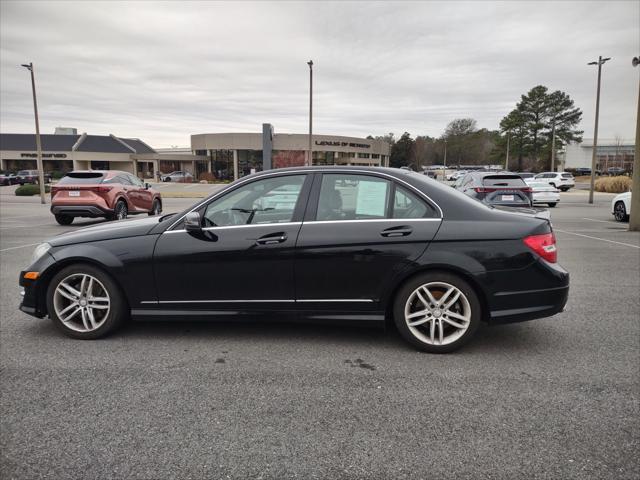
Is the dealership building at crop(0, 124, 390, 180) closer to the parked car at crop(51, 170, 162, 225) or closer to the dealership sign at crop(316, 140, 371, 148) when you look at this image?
the dealership sign at crop(316, 140, 371, 148)

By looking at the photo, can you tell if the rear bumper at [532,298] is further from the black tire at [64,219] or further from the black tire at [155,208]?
the black tire at [155,208]

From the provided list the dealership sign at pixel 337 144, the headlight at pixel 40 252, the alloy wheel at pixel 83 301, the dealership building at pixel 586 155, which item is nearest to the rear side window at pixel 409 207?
the alloy wheel at pixel 83 301

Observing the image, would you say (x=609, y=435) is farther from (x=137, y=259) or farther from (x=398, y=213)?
(x=137, y=259)

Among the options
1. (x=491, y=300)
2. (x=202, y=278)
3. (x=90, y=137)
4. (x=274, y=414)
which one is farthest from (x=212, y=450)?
(x=90, y=137)

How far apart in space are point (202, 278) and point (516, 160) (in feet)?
297

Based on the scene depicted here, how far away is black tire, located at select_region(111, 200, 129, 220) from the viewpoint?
13805mm

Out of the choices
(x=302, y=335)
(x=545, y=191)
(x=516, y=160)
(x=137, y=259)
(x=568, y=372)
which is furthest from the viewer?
(x=516, y=160)

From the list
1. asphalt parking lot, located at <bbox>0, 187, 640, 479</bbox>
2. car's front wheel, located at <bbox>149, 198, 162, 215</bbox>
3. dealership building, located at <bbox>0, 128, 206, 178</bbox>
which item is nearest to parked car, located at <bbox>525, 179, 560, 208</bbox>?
car's front wheel, located at <bbox>149, 198, 162, 215</bbox>

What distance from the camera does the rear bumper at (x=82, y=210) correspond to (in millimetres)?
13312

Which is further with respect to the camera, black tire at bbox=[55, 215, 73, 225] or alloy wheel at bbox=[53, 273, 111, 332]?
black tire at bbox=[55, 215, 73, 225]

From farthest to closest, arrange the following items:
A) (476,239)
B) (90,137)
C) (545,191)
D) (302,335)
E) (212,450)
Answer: (90,137)
(545,191)
(302,335)
(476,239)
(212,450)

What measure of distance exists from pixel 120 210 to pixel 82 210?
3.60 feet

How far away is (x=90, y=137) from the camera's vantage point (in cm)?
7650

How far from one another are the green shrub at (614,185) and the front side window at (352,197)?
126 ft
